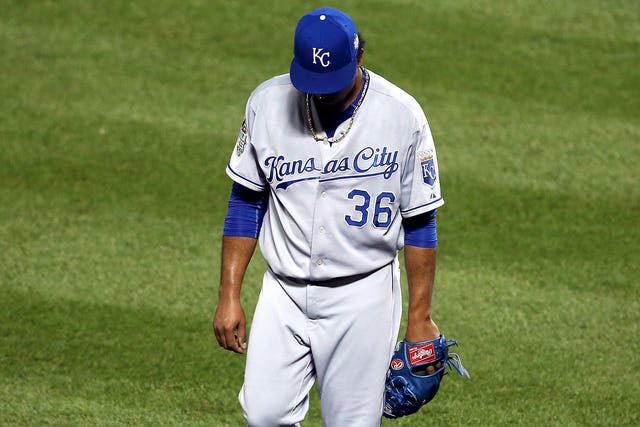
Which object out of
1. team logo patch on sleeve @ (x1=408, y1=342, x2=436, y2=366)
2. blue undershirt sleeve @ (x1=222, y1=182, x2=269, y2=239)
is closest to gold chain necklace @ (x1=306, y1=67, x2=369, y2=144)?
blue undershirt sleeve @ (x1=222, y1=182, x2=269, y2=239)

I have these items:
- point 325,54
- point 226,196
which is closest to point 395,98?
point 325,54

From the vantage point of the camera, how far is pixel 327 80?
348 centimetres

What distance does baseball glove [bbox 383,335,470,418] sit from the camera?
3766 mm

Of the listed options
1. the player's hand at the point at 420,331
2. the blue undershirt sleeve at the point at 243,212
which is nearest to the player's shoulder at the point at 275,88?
the blue undershirt sleeve at the point at 243,212

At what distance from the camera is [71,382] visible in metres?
5.21

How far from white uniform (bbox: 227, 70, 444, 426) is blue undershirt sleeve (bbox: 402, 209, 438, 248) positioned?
1.9 inches

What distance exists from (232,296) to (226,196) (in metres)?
3.28

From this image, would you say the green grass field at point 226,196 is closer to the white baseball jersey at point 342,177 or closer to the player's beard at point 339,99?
the white baseball jersey at point 342,177

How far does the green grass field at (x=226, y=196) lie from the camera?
5250 mm

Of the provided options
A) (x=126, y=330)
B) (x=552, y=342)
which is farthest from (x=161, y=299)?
(x=552, y=342)

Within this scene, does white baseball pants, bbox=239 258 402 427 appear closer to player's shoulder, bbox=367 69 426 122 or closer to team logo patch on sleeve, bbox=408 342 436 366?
team logo patch on sleeve, bbox=408 342 436 366

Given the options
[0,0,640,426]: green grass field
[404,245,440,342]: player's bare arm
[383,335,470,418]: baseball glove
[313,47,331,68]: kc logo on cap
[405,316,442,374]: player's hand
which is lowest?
[0,0,640,426]: green grass field

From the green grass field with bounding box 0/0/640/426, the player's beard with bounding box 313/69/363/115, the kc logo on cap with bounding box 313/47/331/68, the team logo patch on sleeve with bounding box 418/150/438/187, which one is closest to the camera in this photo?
the kc logo on cap with bounding box 313/47/331/68

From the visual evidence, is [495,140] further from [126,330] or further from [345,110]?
[345,110]
